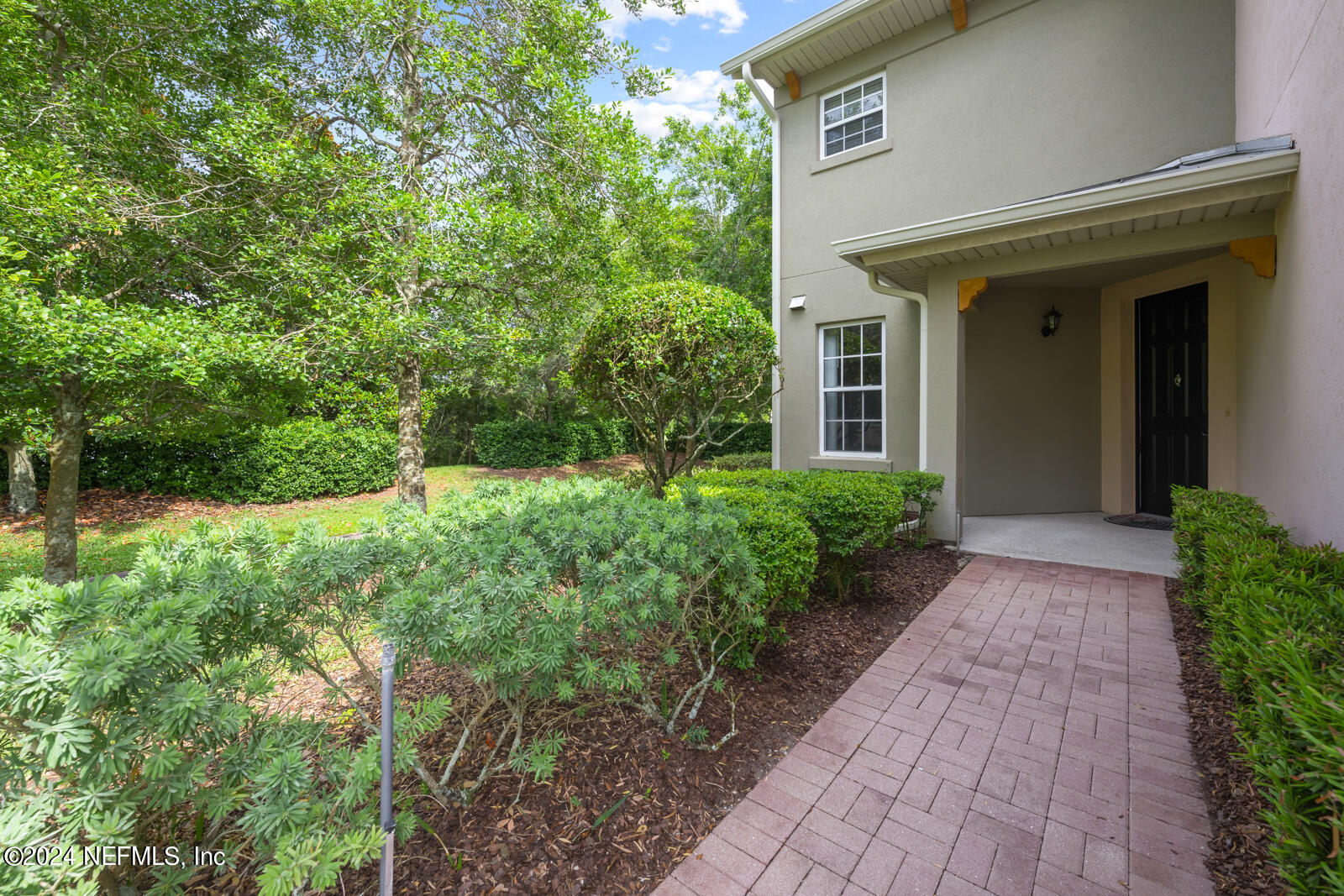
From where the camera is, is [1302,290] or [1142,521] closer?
[1302,290]

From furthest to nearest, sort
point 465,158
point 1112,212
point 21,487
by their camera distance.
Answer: point 21,487 → point 465,158 → point 1112,212

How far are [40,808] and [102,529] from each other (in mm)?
9029

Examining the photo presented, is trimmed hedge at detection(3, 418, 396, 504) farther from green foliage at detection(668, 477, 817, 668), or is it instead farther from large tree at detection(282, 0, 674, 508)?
green foliage at detection(668, 477, 817, 668)

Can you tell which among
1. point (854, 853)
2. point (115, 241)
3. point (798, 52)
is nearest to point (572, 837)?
point (854, 853)

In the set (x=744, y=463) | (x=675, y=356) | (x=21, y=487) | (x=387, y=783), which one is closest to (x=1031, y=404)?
(x=744, y=463)

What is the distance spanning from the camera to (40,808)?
3.82ft

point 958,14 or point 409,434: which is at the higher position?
point 958,14

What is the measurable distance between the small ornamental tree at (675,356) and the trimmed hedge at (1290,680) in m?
4.57

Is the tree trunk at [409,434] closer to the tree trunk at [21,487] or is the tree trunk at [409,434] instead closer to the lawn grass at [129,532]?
the lawn grass at [129,532]

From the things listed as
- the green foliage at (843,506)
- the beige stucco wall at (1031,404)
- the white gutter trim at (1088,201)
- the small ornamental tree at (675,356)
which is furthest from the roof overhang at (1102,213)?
the green foliage at (843,506)

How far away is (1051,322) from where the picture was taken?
22.4ft

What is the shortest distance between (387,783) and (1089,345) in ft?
29.0

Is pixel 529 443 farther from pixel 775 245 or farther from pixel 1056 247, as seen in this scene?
pixel 1056 247

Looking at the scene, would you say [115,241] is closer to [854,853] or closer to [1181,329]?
[854,853]
